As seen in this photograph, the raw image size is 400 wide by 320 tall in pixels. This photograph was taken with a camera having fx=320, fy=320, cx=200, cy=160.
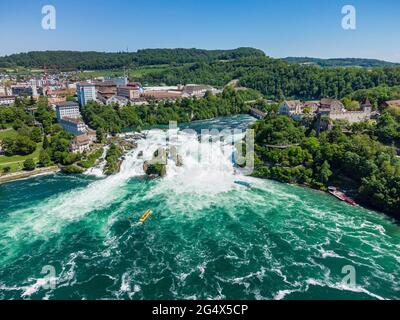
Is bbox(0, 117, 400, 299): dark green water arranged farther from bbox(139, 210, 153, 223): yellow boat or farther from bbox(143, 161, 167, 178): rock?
bbox(143, 161, 167, 178): rock

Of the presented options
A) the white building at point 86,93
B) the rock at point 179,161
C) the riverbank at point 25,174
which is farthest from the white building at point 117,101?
the rock at point 179,161

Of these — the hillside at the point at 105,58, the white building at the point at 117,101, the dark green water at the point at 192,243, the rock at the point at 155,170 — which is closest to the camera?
the dark green water at the point at 192,243

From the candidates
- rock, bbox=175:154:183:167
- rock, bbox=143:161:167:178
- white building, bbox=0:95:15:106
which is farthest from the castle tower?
white building, bbox=0:95:15:106

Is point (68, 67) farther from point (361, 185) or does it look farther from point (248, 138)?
point (361, 185)

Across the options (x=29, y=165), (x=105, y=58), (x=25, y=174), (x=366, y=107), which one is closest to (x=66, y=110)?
(x=29, y=165)

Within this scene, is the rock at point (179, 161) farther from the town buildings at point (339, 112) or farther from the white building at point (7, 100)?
the white building at point (7, 100)
